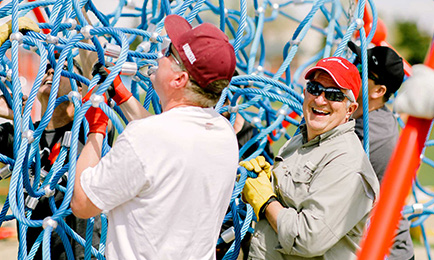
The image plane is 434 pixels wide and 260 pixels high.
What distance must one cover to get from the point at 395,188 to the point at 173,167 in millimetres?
546

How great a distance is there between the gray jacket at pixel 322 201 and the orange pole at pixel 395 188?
0.56 metres

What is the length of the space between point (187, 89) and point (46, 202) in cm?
120

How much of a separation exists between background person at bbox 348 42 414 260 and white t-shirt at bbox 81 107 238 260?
1.15m

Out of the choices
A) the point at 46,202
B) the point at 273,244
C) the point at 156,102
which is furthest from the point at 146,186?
the point at 46,202

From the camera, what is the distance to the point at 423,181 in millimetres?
8398

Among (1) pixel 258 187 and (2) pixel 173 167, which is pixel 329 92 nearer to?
(1) pixel 258 187

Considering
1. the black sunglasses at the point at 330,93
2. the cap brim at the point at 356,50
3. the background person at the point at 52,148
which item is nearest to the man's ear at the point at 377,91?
the cap brim at the point at 356,50

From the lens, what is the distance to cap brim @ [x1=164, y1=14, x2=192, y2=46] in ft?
4.95

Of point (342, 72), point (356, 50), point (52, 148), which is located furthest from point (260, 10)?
point (52, 148)

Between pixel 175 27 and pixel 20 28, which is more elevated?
pixel 175 27

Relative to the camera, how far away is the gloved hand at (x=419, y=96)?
3.71 ft

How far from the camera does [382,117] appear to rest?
259cm

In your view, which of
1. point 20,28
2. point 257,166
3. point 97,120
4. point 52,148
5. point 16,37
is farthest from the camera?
point 52,148

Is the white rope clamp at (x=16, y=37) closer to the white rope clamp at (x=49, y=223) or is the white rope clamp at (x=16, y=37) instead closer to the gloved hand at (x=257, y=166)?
the white rope clamp at (x=49, y=223)
